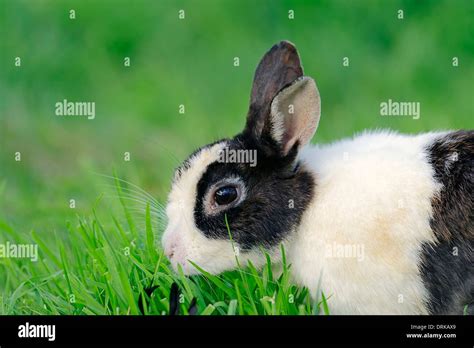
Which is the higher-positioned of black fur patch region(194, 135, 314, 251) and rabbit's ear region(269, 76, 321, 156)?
rabbit's ear region(269, 76, 321, 156)

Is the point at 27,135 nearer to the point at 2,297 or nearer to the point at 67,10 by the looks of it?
the point at 67,10

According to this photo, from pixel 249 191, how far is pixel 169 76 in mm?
2043

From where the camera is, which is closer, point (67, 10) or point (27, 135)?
point (67, 10)

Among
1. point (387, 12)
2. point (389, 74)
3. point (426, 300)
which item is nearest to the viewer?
point (426, 300)

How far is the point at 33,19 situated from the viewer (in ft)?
20.2

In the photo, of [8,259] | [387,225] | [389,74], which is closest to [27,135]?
[8,259]

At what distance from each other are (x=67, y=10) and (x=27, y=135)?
966mm

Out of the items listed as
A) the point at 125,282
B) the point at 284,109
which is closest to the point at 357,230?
the point at 284,109

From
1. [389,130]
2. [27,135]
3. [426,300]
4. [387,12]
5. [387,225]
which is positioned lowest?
[426,300]

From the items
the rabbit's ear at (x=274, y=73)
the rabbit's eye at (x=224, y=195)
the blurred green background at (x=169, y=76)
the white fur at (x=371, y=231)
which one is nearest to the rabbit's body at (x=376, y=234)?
the white fur at (x=371, y=231)

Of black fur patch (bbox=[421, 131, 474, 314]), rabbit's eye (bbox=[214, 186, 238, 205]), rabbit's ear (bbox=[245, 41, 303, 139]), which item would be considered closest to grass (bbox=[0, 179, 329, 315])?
rabbit's eye (bbox=[214, 186, 238, 205])

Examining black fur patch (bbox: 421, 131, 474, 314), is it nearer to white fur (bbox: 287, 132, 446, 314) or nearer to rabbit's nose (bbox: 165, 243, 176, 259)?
white fur (bbox: 287, 132, 446, 314)

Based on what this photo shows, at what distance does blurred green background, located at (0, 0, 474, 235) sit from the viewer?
6.04 m

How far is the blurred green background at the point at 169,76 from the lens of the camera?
19.8 feet
